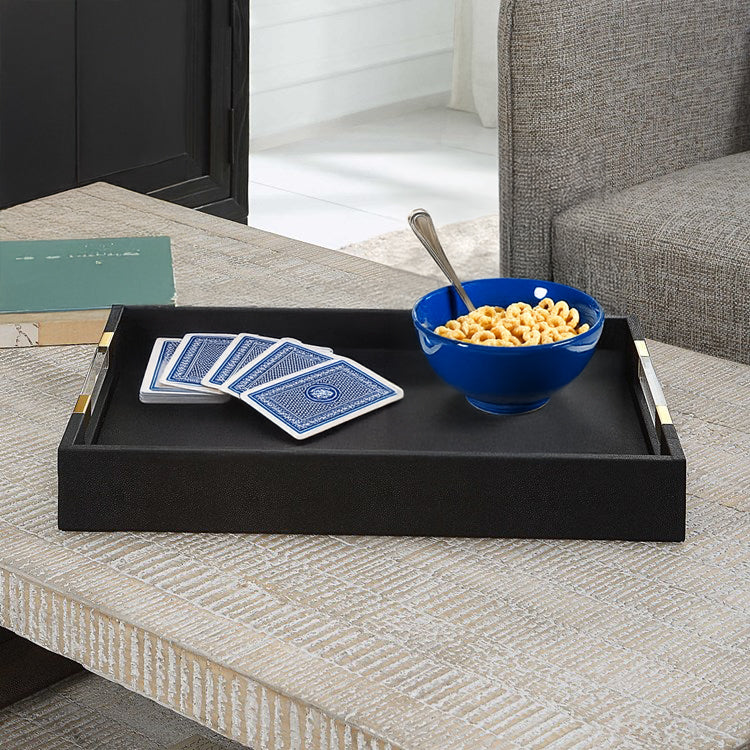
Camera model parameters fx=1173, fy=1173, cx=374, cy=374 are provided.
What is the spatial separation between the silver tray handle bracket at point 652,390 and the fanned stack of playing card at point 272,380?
0.61ft

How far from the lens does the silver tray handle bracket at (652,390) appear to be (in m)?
0.83

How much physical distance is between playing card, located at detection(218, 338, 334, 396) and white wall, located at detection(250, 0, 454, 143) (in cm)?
345

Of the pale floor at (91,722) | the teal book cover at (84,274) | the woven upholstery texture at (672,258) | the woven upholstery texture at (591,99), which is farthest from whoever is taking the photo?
the woven upholstery texture at (591,99)

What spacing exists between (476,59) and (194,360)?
4.07 metres

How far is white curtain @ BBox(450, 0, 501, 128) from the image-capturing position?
15.2 feet

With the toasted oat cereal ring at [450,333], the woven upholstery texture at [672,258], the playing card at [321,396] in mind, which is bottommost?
the woven upholstery texture at [672,258]

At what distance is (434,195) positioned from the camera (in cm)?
366

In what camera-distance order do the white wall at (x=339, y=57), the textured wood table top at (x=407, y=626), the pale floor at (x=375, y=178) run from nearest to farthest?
the textured wood table top at (x=407, y=626) < the pale floor at (x=375, y=178) < the white wall at (x=339, y=57)

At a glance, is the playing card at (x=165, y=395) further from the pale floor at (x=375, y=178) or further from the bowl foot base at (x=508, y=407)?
the pale floor at (x=375, y=178)

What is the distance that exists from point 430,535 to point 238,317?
1.03 ft

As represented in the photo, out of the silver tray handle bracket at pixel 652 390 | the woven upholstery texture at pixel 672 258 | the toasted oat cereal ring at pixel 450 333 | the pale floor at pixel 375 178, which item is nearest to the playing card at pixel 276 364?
the toasted oat cereal ring at pixel 450 333

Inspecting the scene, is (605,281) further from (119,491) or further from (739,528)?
(119,491)

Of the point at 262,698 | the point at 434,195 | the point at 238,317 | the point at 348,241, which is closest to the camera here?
the point at 262,698

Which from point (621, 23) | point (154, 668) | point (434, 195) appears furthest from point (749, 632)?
point (434, 195)
